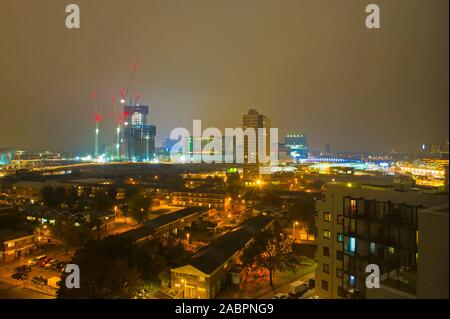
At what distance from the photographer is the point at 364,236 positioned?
337 centimetres

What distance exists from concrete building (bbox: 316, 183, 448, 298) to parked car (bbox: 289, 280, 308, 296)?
1.94ft

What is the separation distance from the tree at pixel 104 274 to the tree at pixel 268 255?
6.07 feet

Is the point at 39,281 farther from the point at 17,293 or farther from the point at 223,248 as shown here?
the point at 223,248

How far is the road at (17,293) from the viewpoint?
4599 millimetres

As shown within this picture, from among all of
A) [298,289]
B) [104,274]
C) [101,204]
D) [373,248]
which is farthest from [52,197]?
[373,248]

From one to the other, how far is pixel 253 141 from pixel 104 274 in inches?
976

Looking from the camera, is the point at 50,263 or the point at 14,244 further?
the point at 14,244

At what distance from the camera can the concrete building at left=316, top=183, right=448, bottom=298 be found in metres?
2.93

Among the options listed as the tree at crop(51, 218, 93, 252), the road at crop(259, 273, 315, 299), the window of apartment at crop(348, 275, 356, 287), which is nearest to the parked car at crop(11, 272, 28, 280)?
the tree at crop(51, 218, 93, 252)

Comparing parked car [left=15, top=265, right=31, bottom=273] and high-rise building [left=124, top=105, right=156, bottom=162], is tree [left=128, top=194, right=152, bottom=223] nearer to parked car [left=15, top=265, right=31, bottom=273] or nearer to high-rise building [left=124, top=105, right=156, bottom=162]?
parked car [left=15, top=265, right=31, bottom=273]

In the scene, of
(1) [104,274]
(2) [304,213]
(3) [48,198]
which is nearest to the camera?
(1) [104,274]

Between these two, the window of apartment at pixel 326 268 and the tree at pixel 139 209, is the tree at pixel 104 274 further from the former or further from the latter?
the tree at pixel 139 209
